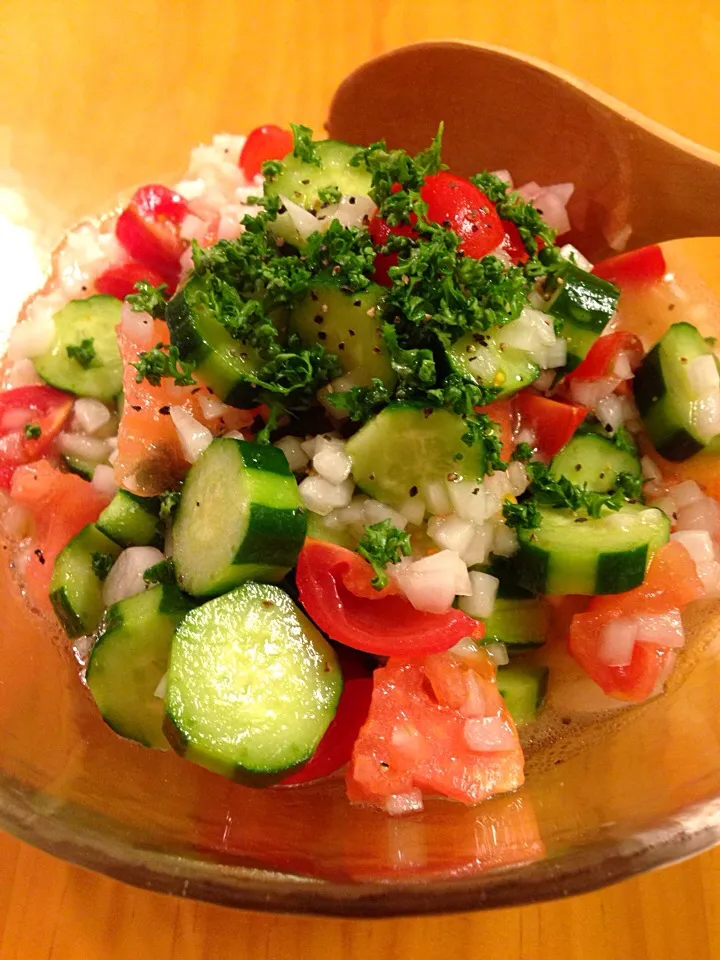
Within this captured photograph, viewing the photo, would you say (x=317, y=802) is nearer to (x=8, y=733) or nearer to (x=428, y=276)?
(x=8, y=733)

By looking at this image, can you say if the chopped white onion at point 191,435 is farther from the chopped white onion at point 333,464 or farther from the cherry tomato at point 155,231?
the cherry tomato at point 155,231

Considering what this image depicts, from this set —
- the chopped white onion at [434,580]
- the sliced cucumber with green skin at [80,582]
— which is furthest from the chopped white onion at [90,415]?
the chopped white onion at [434,580]

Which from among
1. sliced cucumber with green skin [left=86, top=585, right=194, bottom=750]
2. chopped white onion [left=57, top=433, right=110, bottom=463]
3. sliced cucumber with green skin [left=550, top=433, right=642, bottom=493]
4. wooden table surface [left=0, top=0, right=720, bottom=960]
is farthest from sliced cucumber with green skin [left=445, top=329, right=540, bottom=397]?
wooden table surface [left=0, top=0, right=720, bottom=960]

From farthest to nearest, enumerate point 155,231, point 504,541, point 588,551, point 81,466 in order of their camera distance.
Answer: point 155,231
point 81,466
point 504,541
point 588,551

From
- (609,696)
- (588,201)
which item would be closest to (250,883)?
(609,696)

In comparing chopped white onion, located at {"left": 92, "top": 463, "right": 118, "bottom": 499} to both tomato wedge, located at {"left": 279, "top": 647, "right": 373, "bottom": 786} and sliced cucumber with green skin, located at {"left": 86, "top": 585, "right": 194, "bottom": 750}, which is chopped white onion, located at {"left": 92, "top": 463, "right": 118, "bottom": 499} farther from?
tomato wedge, located at {"left": 279, "top": 647, "right": 373, "bottom": 786}

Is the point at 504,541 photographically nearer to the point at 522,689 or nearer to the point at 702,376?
the point at 522,689

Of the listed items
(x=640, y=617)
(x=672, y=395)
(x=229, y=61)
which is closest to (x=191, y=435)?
(x=640, y=617)
